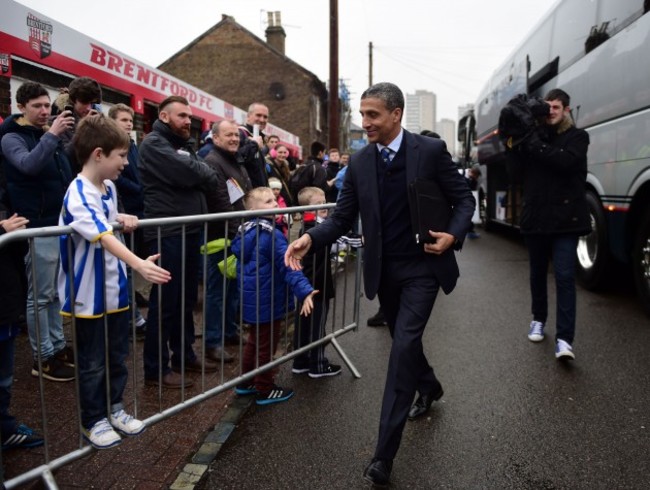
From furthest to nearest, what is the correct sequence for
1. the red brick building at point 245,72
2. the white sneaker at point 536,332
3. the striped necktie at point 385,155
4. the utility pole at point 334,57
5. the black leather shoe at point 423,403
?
the red brick building at point 245,72 < the utility pole at point 334,57 < the white sneaker at point 536,332 < the black leather shoe at point 423,403 < the striped necktie at point 385,155

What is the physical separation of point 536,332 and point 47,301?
13.2ft

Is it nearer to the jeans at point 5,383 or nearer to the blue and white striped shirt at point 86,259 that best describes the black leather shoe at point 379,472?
the blue and white striped shirt at point 86,259

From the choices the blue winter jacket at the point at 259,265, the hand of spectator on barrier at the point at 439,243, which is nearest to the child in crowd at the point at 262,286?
the blue winter jacket at the point at 259,265

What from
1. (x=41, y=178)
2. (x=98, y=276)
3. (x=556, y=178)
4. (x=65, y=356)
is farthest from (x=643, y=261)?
(x=41, y=178)

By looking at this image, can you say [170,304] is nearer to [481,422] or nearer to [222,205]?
[222,205]

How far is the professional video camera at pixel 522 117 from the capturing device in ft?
15.0

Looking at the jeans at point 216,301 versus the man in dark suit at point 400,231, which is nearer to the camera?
the man in dark suit at point 400,231

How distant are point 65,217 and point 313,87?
35.0 metres

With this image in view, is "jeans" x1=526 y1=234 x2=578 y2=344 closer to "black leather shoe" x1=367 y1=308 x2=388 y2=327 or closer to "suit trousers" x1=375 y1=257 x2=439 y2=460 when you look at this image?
"black leather shoe" x1=367 y1=308 x2=388 y2=327

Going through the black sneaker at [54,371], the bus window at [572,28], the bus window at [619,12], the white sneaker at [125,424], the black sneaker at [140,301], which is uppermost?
the bus window at [572,28]

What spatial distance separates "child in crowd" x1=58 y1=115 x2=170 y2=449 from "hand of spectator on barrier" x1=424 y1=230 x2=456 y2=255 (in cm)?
128

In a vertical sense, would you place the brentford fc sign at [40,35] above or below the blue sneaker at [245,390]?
above

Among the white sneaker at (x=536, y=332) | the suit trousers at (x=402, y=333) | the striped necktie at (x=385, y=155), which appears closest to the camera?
the suit trousers at (x=402, y=333)

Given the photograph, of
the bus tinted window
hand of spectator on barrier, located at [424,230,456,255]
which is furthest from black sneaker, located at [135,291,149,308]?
the bus tinted window
